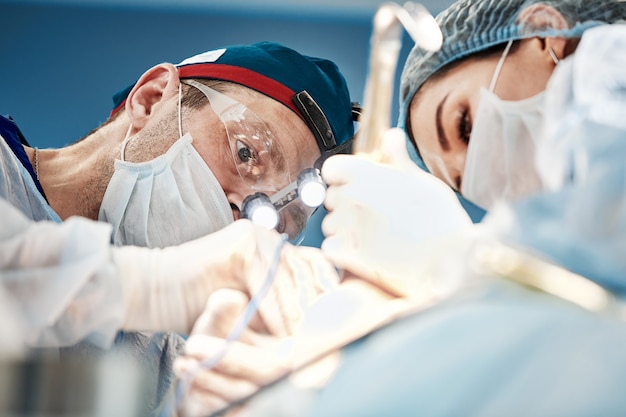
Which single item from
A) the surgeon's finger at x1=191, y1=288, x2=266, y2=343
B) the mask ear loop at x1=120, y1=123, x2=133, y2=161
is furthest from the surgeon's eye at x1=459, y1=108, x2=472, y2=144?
the mask ear loop at x1=120, y1=123, x2=133, y2=161

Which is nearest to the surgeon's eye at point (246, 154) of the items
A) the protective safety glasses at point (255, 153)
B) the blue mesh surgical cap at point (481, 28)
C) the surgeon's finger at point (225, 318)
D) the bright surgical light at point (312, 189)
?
the protective safety glasses at point (255, 153)

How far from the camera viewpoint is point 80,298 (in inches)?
41.2

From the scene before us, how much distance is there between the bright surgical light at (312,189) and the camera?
1.59 metres

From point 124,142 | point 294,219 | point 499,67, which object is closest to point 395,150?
point 499,67

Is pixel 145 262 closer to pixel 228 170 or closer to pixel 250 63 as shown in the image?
pixel 228 170

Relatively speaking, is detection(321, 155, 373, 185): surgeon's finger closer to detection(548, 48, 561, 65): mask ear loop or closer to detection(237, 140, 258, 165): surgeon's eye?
detection(237, 140, 258, 165): surgeon's eye

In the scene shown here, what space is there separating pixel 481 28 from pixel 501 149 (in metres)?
0.29

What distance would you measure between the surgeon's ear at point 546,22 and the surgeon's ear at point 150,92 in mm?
866

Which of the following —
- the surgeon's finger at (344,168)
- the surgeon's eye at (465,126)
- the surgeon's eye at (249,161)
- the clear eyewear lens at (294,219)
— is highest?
the surgeon's eye at (465,126)

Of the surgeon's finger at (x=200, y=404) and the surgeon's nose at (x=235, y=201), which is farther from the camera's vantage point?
the surgeon's nose at (x=235, y=201)

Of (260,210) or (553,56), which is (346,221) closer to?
(260,210)

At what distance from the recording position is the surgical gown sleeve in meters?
1.02

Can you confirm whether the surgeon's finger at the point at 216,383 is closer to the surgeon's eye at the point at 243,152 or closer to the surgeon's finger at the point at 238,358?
the surgeon's finger at the point at 238,358

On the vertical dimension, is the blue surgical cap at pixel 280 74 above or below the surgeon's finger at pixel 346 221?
above
